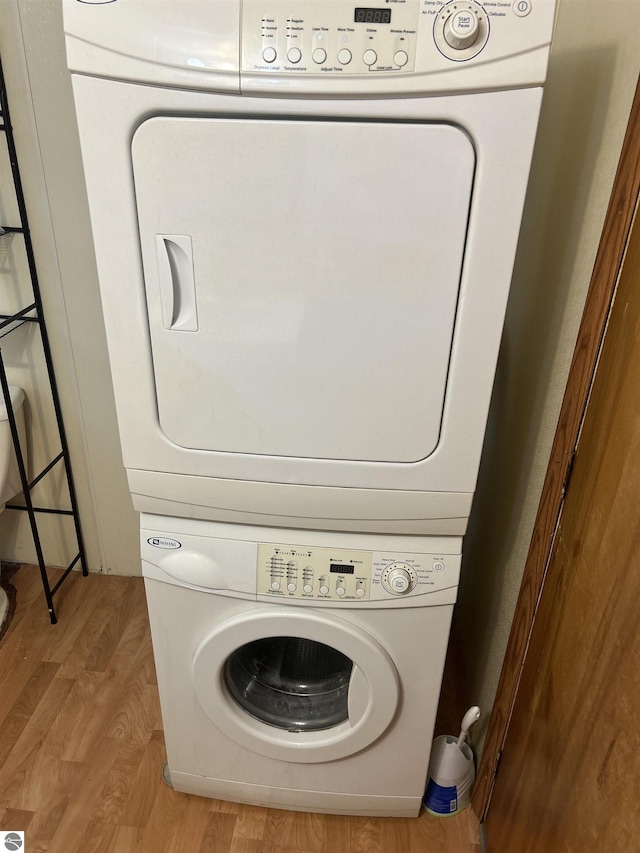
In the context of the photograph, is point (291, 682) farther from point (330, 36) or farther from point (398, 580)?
point (330, 36)

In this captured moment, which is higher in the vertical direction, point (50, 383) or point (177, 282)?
point (177, 282)

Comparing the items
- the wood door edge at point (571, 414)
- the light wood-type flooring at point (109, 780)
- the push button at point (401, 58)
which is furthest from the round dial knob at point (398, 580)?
the push button at point (401, 58)

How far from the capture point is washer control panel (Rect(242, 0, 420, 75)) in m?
0.81

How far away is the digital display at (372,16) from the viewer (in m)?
0.81

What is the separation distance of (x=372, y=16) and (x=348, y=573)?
87 centimetres

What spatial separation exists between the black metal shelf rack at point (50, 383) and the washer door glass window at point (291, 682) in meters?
0.77

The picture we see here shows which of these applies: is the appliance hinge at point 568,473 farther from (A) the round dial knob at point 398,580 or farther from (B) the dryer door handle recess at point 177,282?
(B) the dryer door handle recess at point 177,282

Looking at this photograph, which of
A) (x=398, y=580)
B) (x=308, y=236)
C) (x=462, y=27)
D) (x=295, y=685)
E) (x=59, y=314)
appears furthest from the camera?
(x=59, y=314)

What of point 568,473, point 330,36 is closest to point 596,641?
point 568,473

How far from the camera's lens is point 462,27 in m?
0.79

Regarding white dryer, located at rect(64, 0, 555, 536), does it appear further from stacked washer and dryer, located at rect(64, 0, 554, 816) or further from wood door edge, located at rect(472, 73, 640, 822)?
wood door edge, located at rect(472, 73, 640, 822)

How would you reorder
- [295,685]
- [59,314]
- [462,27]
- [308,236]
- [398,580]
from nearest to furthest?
[462,27], [308,236], [398,580], [295,685], [59,314]

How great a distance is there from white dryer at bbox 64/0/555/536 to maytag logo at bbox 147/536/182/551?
0.28ft

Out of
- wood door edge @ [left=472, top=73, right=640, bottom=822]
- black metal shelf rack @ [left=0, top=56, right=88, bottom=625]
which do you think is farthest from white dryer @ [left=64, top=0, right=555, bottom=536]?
black metal shelf rack @ [left=0, top=56, right=88, bottom=625]
